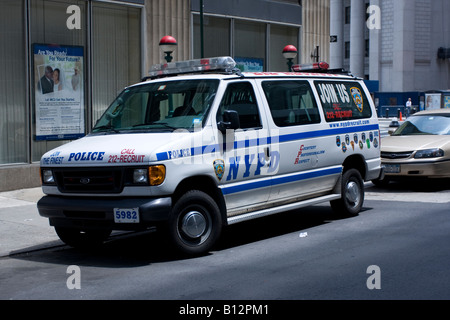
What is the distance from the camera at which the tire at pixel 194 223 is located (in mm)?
7629

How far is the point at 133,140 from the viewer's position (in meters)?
7.79

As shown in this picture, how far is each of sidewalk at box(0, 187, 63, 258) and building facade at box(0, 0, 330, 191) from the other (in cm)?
114

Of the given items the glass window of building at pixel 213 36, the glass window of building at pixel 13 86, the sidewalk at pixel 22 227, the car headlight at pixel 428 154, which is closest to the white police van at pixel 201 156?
the sidewalk at pixel 22 227

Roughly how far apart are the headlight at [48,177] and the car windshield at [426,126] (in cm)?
893

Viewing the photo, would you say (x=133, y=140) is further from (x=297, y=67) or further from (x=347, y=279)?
(x=297, y=67)

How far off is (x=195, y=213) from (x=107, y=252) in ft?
4.58

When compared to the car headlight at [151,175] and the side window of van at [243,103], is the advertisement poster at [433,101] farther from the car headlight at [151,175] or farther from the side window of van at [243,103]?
the car headlight at [151,175]

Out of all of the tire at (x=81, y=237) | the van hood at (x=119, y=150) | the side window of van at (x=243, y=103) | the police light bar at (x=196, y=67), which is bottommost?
the tire at (x=81, y=237)

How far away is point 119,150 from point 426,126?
9030mm

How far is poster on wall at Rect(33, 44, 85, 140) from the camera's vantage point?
47.8 feet

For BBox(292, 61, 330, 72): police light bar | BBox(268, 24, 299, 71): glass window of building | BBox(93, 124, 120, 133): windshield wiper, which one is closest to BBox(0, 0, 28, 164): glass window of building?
BBox(93, 124, 120, 133): windshield wiper

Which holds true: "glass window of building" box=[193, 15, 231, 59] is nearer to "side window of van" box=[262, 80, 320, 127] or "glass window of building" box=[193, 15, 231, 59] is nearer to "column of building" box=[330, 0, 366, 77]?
"side window of van" box=[262, 80, 320, 127]

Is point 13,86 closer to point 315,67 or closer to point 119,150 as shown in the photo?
point 315,67
